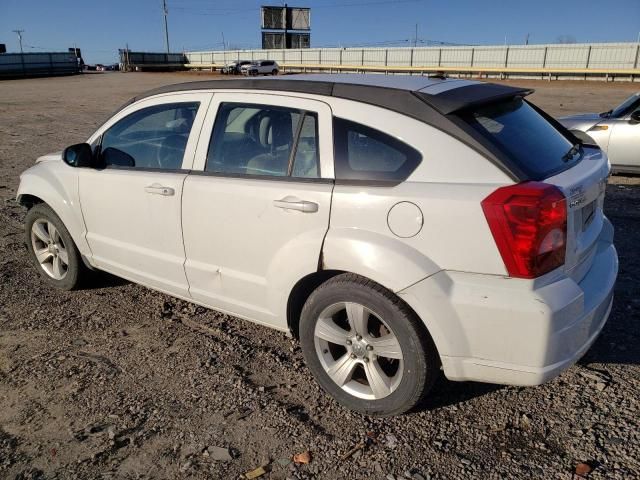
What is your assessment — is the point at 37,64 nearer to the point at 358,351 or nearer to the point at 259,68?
the point at 259,68

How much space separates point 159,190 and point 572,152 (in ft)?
8.34

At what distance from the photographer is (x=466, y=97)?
2.93 metres

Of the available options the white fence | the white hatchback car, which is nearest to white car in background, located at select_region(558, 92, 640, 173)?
the white hatchback car

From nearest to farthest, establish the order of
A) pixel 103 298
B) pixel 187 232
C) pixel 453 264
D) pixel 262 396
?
1. pixel 453 264
2. pixel 262 396
3. pixel 187 232
4. pixel 103 298

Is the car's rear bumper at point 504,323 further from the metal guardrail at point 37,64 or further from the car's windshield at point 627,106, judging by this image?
the metal guardrail at point 37,64

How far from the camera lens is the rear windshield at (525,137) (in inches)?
107

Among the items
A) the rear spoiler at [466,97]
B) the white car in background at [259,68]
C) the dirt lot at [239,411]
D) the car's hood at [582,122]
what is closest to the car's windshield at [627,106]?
the car's hood at [582,122]

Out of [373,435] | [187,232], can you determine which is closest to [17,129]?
[187,232]

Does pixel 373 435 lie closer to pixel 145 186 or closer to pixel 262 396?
pixel 262 396

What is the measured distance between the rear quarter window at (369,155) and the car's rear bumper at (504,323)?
1.88 feet

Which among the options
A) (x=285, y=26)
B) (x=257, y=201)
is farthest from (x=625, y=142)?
(x=285, y=26)

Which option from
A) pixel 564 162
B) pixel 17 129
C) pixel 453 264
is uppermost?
pixel 564 162

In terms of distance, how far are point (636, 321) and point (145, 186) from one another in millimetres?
3570

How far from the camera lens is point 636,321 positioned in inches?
156
